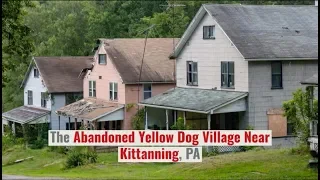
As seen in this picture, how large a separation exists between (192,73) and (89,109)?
8.20 meters

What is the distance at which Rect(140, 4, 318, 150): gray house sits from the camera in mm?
31531

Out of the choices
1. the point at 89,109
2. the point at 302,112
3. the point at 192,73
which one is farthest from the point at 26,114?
the point at 302,112

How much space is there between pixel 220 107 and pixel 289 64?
→ 4291 millimetres

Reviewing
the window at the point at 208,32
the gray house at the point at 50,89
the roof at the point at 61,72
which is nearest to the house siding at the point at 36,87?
the gray house at the point at 50,89

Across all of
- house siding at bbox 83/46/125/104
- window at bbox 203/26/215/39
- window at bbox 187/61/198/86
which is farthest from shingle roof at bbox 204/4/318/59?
house siding at bbox 83/46/125/104

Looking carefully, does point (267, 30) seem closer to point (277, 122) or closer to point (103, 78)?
point (277, 122)

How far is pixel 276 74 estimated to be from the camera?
32.0 meters

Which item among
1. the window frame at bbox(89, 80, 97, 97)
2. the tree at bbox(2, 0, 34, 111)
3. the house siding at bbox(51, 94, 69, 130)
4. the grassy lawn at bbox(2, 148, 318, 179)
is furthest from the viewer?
the house siding at bbox(51, 94, 69, 130)

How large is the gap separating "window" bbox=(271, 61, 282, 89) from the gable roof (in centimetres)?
66

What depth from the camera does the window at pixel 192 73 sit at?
116 ft

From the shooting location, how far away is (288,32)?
33.5 metres

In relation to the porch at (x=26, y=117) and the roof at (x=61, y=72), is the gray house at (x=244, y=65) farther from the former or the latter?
the porch at (x=26, y=117)

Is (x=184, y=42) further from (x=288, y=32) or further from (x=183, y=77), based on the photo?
(x=288, y=32)

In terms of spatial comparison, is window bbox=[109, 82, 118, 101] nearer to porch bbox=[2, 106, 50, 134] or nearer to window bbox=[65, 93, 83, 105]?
window bbox=[65, 93, 83, 105]
